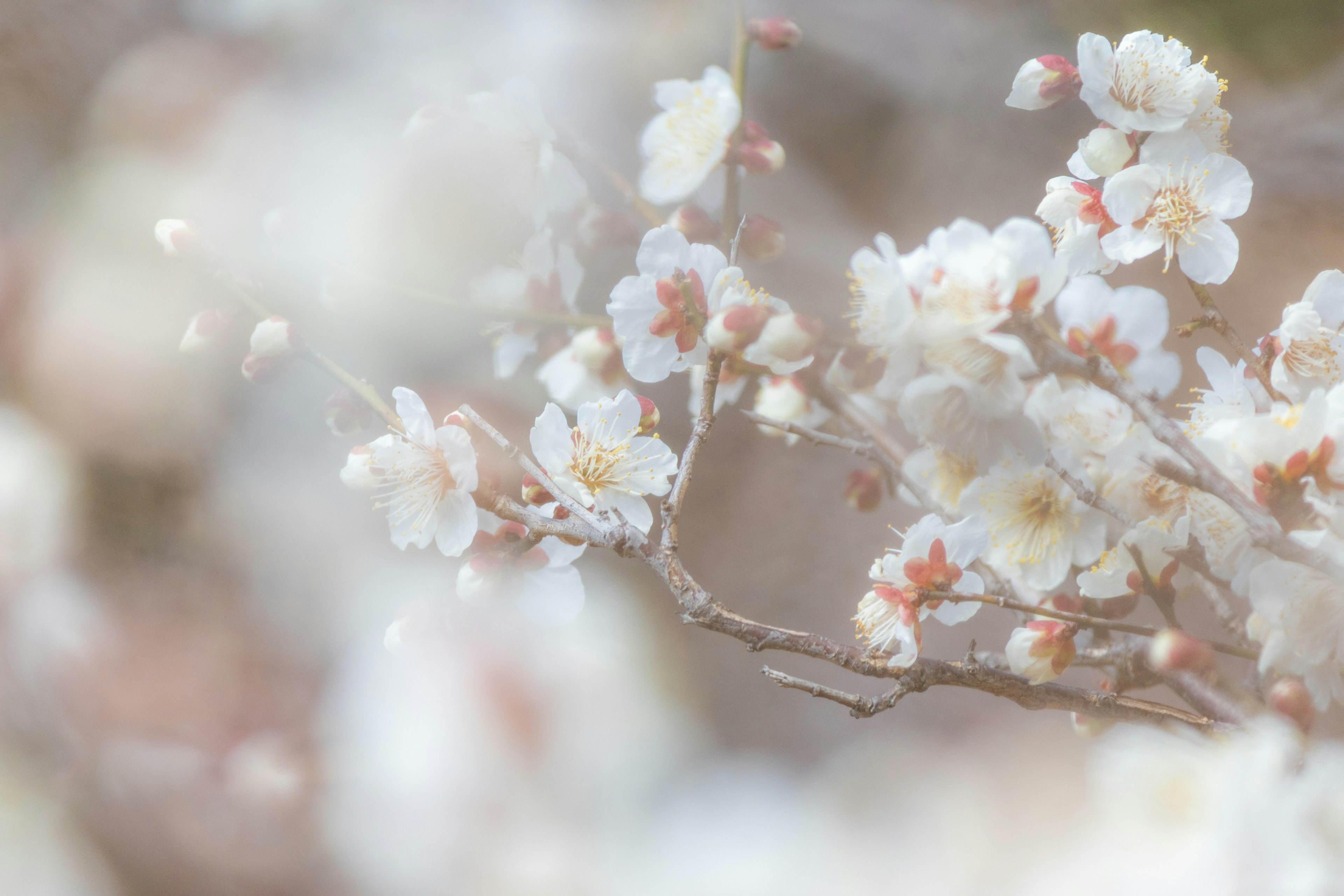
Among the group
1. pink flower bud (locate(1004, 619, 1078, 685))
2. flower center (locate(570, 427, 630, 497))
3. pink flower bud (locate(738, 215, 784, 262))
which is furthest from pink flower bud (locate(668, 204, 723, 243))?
pink flower bud (locate(1004, 619, 1078, 685))

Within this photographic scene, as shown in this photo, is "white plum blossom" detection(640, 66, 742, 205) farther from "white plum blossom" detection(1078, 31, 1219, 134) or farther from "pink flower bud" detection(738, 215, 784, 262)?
"white plum blossom" detection(1078, 31, 1219, 134)

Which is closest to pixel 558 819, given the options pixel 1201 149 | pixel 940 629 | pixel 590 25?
pixel 940 629

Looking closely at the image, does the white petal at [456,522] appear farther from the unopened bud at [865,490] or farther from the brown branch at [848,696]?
the unopened bud at [865,490]

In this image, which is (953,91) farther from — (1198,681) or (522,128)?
(1198,681)

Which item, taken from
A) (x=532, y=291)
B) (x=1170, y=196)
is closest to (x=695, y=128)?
(x=532, y=291)

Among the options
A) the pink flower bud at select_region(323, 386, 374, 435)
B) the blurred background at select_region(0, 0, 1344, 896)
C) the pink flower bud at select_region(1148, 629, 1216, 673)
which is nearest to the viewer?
the pink flower bud at select_region(1148, 629, 1216, 673)

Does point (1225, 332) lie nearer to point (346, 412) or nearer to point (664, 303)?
point (664, 303)
